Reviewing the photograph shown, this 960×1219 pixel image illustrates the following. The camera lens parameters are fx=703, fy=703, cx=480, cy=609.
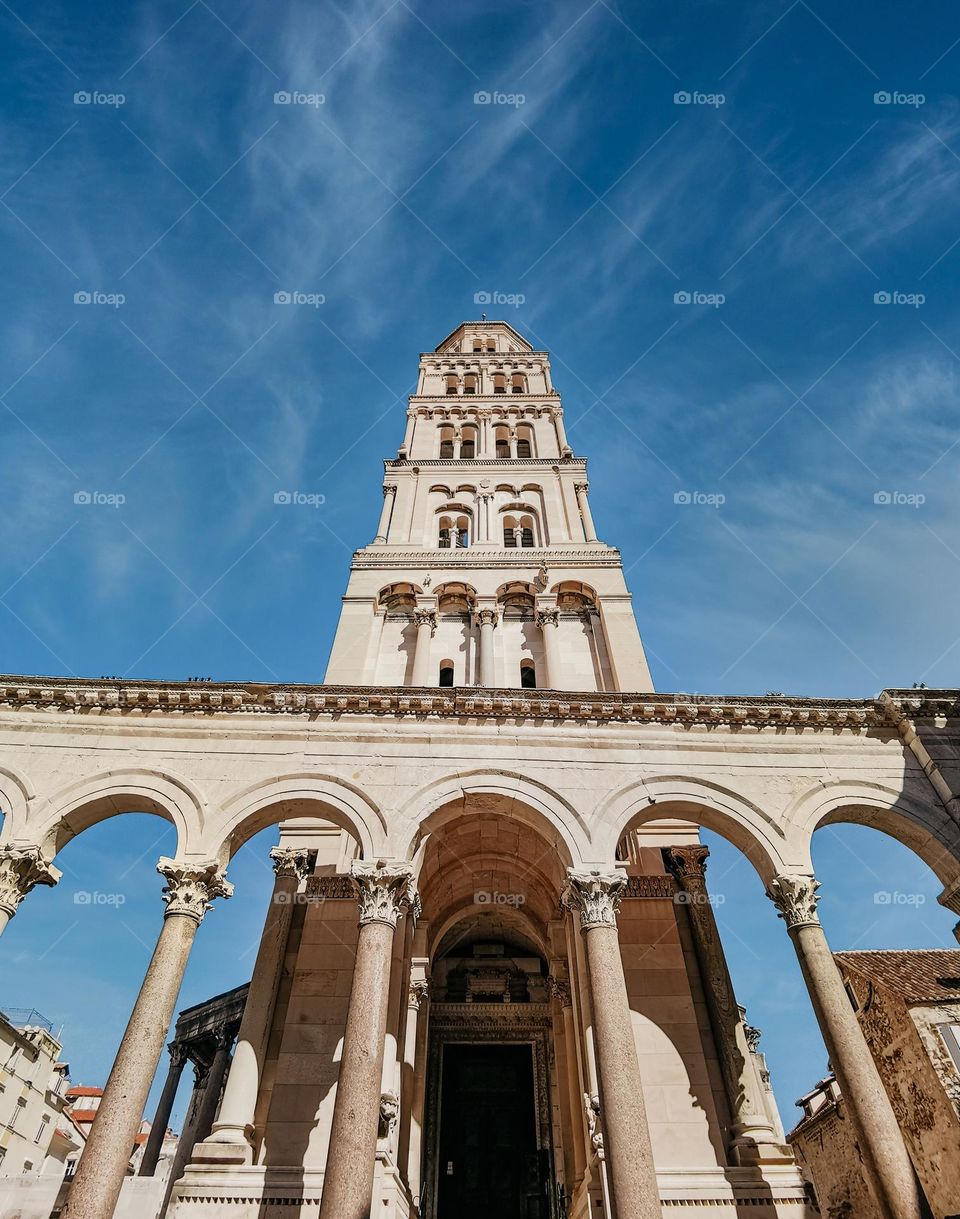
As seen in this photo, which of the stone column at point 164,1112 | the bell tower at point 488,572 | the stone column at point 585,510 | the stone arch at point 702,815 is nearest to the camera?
Result: the stone arch at point 702,815

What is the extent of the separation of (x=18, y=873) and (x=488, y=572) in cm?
1607

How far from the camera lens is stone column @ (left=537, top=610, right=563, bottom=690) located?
21125 mm

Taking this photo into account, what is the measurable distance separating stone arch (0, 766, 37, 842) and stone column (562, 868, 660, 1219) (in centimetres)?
1033

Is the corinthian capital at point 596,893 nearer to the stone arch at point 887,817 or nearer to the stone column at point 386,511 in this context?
the stone arch at point 887,817

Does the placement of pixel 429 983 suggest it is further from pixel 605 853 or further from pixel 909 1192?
pixel 909 1192

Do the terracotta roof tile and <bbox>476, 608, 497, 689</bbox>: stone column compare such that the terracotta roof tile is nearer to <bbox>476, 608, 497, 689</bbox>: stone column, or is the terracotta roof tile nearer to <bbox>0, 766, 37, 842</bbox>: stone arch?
A: <bbox>476, 608, 497, 689</bbox>: stone column

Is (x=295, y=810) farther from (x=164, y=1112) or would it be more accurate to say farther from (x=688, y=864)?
(x=164, y=1112)

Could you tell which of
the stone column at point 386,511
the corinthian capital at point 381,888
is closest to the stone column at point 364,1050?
the corinthian capital at point 381,888

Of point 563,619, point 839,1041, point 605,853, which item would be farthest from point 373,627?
point 839,1041

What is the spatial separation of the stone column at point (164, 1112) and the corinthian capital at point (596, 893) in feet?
44.7

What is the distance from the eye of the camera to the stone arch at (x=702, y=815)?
13312mm

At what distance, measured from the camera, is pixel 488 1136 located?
17312mm

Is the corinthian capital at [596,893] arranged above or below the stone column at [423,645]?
below

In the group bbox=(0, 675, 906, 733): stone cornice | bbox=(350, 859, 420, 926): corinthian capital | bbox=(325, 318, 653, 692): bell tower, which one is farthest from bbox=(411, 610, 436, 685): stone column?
bbox=(350, 859, 420, 926): corinthian capital
